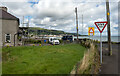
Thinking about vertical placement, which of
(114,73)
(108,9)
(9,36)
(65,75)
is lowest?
(114,73)

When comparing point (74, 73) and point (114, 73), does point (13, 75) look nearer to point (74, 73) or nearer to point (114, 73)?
point (74, 73)

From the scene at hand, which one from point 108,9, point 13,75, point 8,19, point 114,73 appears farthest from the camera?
point 8,19

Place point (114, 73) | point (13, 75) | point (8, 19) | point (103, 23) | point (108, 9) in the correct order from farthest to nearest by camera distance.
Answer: point (8, 19) < point (108, 9) < point (103, 23) < point (114, 73) < point (13, 75)

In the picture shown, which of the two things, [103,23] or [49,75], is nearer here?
[49,75]

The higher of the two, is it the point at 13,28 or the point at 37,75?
the point at 13,28

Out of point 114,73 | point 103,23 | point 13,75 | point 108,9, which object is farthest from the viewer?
point 108,9

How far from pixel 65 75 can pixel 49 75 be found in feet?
1.83

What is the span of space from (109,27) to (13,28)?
15749 mm

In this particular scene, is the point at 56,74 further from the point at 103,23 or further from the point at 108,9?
the point at 108,9

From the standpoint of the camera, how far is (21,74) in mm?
3064

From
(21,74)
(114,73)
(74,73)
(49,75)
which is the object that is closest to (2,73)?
(21,74)

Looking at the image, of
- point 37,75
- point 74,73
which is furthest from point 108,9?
point 37,75

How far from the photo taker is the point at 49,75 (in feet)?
9.91

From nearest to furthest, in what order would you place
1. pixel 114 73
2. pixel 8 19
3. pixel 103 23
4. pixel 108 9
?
pixel 114 73, pixel 103 23, pixel 108 9, pixel 8 19
